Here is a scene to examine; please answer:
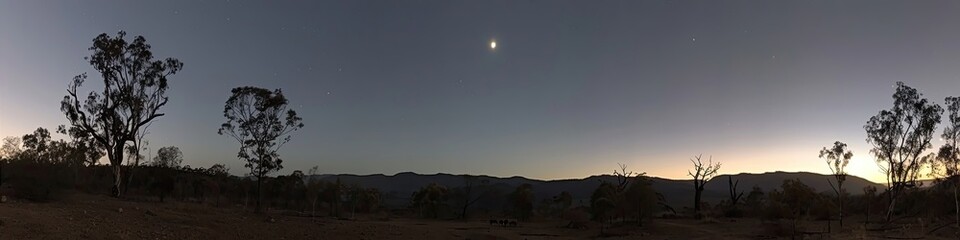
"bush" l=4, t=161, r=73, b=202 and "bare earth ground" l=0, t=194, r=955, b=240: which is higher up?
"bush" l=4, t=161, r=73, b=202

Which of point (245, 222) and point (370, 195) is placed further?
A: point (370, 195)

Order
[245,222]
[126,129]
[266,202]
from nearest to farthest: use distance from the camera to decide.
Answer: [245,222]
[126,129]
[266,202]

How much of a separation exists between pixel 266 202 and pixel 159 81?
4786 centimetres

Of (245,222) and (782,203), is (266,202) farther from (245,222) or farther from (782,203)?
(782,203)

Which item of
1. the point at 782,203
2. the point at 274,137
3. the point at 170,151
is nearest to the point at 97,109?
the point at 274,137

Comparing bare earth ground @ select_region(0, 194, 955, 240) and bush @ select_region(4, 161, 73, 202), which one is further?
bush @ select_region(4, 161, 73, 202)

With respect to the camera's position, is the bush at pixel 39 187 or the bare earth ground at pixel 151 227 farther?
the bush at pixel 39 187

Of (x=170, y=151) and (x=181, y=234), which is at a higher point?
(x=170, y=151)

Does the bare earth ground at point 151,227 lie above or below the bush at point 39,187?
below

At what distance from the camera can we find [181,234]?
24.1m

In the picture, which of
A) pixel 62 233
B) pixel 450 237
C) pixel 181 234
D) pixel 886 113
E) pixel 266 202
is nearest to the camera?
pixel 62 233

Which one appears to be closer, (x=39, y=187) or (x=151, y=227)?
(x=151, y=227)

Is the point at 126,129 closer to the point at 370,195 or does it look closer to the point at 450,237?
the point at 450,237

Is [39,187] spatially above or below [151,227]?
above
